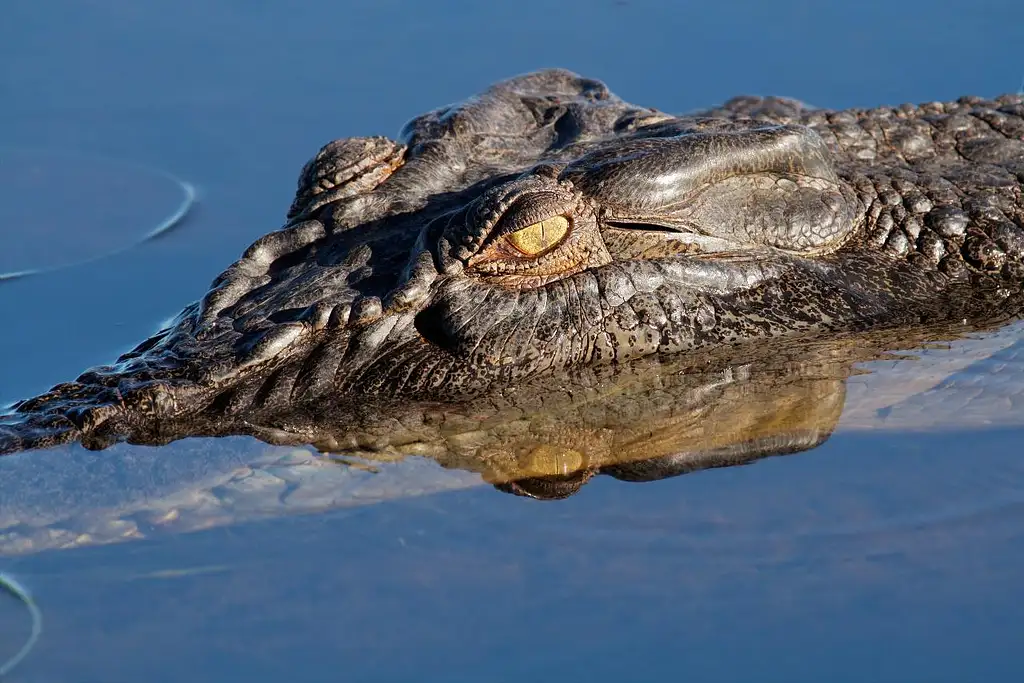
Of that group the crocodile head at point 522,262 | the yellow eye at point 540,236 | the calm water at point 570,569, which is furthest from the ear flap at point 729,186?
the calm water at point 570,569

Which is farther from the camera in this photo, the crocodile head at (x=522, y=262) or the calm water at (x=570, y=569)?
the crocodile head at (x=522, y=262)

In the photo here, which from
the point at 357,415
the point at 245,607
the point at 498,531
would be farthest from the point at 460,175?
the point at 245,607

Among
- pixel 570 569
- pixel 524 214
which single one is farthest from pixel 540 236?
pixel 570 569

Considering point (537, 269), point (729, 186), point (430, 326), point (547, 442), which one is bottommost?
point (547, 442)

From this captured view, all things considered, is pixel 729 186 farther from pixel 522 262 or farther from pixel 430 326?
pixel 430 326

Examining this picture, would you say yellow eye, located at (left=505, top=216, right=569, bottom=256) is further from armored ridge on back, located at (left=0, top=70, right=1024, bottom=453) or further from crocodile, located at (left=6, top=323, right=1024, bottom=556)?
crocodile, located at (left=6, top=323, right=1024, bottom=556)

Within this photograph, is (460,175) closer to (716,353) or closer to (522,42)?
(716,353)

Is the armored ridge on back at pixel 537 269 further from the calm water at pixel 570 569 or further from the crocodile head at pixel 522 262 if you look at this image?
the calm water at pixel 570 569
